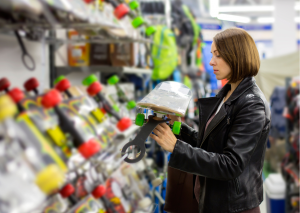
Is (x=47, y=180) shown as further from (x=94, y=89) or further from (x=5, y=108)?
(x=94, y=89)

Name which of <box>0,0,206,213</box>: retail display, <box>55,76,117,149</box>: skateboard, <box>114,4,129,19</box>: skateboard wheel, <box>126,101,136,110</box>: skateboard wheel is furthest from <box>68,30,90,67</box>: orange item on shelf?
<box>55,76,117,149</box>: skateboard

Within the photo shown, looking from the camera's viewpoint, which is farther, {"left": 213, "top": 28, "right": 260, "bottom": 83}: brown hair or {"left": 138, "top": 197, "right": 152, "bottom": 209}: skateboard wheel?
{"left": 138, "top": 197, "right": 152, "bottom": 209}: skateboard wheel

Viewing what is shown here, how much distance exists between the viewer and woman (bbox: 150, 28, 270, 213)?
1.09m

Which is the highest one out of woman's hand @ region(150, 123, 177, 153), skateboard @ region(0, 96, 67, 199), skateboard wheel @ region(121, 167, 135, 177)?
skateboard @ region(0, 96, 67, 199)

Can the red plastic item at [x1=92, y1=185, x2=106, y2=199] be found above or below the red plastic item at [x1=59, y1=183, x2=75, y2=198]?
below

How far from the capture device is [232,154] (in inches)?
42.9

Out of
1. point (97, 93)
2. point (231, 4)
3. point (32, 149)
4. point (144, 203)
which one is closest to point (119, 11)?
point (97, 93)

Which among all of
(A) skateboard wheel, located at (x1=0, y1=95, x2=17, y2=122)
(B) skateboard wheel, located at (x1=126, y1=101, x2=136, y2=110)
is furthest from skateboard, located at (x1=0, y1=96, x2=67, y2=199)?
(B) skateboard wheel, located at (x1=126, y1=101, x2=136, y2=110)

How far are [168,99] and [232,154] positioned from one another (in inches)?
12.2

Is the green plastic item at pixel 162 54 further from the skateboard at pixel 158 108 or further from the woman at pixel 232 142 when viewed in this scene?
the skateboard at pixel 158 108

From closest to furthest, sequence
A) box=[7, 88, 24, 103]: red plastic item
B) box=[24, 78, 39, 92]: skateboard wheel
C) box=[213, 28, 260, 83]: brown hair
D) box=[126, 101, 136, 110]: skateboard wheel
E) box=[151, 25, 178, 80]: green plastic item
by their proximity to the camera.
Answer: box=[7, 88, 24, 103]: red plastic item < box=[24, 78, 39, 92]: skateboard wheel < box=[213, 28, 260, 83]: brown hair < box=[126, 101, 136, 110]: skateboard wheel < box=[151, 25, 178, 80]: green plastic item

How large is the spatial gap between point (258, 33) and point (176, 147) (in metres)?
12.5

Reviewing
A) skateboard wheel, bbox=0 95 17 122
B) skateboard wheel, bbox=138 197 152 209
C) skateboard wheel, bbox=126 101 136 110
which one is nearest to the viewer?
skateboard wheel, bbox=0 95 17 122

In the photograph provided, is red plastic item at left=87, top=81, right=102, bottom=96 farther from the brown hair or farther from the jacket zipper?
→ the jacket zipper
